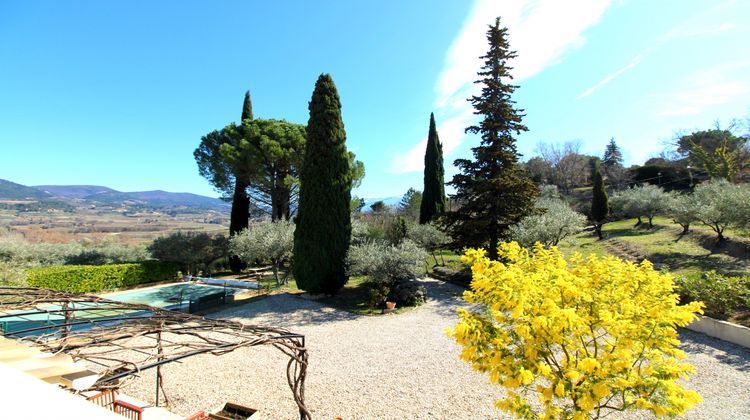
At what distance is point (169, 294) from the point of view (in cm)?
1501

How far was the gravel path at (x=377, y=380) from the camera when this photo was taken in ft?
17.5

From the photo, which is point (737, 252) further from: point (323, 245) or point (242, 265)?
point (242, 265)

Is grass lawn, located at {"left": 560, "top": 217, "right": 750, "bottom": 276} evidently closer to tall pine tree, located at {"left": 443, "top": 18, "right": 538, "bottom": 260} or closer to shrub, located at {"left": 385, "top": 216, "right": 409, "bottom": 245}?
tall pine tree, located at {"left": 443, "top": 18, "right": 538, "bottom": 260}

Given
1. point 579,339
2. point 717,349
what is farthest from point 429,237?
point 579,339

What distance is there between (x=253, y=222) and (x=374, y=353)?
1824 cm

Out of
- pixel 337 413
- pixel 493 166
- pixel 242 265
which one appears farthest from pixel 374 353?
pixel 242 265

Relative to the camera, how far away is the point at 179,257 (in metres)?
18.8

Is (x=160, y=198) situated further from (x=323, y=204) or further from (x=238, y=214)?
(x=323, y=204)

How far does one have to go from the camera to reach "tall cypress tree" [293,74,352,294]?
12.6 m

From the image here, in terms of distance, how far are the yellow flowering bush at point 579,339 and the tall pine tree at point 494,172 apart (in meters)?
10.7

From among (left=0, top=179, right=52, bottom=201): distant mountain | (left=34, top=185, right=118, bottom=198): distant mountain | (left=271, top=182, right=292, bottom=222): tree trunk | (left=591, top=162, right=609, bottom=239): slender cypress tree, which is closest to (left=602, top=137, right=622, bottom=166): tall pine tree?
(left=591, top=162, right=609, bottom=239): slender cypress tree

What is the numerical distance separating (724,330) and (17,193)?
464 feet

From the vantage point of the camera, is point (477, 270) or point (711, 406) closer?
point (477, 270)

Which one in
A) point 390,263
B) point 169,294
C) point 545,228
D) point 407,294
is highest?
point 545,228
